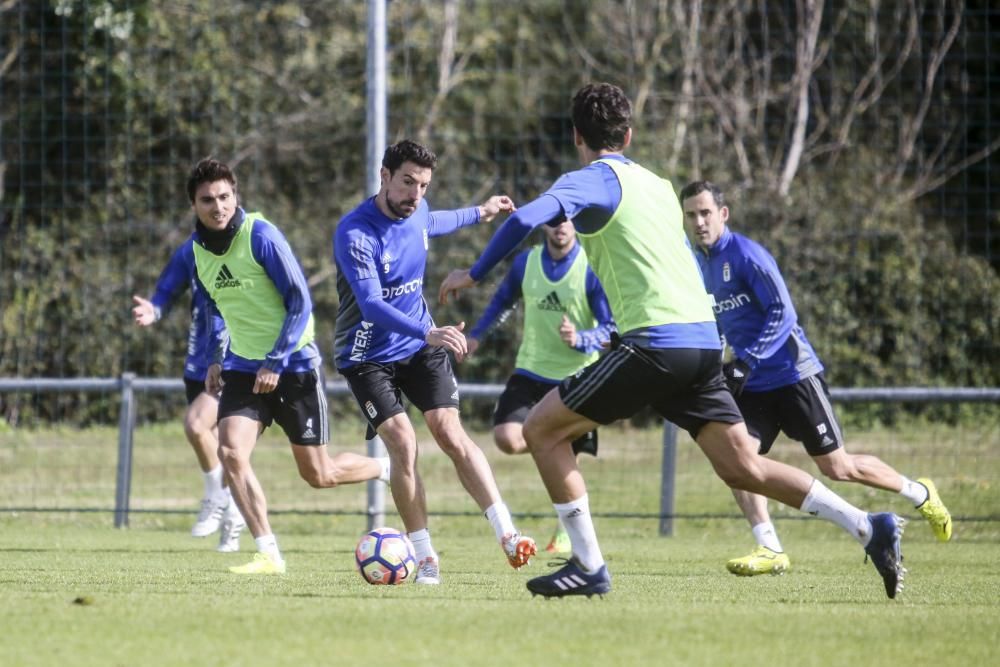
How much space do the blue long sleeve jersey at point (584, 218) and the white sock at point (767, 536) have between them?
9.07ft

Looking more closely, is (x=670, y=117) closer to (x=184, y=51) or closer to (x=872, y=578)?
(x=184, y=51)

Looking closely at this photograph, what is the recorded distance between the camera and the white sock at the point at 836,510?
682 cm

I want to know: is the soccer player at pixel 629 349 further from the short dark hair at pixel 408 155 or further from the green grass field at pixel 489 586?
the short dark hair at pixel 408 155

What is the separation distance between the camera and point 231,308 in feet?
28.4

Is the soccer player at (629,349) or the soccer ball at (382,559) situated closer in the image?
the soccer player at (629,349)

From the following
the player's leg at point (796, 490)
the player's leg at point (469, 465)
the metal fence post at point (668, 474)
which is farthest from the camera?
the metal fence post at point (668, 474)

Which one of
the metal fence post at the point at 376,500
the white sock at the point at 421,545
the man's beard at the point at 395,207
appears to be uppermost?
the man's beard at the point at 395,207

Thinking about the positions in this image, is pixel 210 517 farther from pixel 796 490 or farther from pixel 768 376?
pixel 796 490

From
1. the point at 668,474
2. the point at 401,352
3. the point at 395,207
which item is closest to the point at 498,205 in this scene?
the point at 395,207

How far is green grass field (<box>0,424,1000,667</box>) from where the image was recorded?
510 centimetres

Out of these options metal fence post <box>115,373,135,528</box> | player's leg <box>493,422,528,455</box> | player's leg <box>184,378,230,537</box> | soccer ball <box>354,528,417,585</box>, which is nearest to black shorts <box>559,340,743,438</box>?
soccer ball <box>354,528,417,585</box>

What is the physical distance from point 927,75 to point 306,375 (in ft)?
38.6

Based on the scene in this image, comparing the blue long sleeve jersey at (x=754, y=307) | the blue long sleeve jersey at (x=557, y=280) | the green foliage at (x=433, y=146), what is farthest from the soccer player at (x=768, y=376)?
the green foliage at (x=433, y=146)

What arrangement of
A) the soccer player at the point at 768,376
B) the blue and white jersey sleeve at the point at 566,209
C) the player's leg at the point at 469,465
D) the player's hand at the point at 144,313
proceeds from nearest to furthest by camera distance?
1. the blue and white jersey sleeve at the point at 566,209
2. the player's leg at the point at 469,465
3. the soccer player at the point at 768,376
4. the player's hand at the point at 144,313
